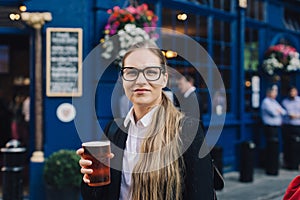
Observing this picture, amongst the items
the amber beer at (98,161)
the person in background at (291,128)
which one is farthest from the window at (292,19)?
the amber beer at (98,161)

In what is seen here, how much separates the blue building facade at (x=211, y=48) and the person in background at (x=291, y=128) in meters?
0.55

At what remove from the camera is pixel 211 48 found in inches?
370

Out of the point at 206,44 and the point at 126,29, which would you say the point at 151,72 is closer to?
the point at 126,29

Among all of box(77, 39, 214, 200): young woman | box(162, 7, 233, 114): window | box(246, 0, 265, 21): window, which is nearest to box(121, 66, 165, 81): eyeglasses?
box(77, 39, 214, 200): young woman

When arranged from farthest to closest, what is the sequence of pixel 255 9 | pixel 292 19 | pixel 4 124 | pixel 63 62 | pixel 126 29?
1. pixel 292 19
2. pixel 255 9
3. pixel 4 124
4. pixel 63 62
5. pixel 126 29

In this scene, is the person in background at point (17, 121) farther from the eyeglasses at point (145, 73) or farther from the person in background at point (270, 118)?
the eyeglasses at point (145, 73)

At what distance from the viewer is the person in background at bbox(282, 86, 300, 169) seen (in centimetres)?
1037

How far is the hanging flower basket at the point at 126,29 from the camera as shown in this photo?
647cm

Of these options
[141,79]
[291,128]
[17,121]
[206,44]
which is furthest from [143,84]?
[291,128]

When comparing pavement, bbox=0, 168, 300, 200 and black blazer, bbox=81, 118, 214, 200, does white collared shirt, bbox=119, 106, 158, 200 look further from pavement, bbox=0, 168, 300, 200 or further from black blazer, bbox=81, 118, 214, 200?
pavement, bbox=0, 168, 300, 200

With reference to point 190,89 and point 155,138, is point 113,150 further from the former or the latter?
point 190,89

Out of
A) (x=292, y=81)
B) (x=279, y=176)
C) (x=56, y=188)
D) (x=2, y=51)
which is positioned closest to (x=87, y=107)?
(x=56, y=188)

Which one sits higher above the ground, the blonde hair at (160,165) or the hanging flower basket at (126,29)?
the hanging flower basket at (126,29)

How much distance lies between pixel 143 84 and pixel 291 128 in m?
9.12
